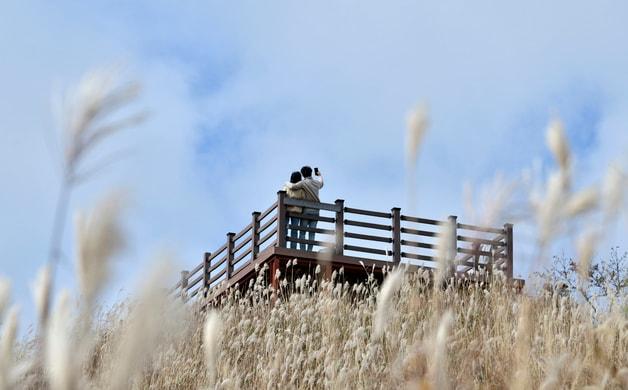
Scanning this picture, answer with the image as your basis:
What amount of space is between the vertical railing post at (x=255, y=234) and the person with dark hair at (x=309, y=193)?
46.8 inches

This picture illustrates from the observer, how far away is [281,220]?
1455 cm

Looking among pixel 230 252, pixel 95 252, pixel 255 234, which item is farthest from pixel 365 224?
pixel 95 252

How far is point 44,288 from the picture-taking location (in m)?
1.72

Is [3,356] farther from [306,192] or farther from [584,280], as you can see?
[306,192]

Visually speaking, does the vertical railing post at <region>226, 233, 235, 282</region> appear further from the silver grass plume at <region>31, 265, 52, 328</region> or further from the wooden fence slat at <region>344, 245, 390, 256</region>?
the silver grass plume at <region>31, 265, 52, 328</region>

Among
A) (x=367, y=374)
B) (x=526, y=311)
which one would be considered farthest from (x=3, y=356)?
(x=367, y=374)

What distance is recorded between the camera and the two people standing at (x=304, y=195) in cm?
1473

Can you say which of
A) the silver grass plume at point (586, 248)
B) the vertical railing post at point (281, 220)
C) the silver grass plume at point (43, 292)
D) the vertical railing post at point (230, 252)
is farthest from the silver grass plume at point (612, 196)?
the vertical railing post at point (230, 252)

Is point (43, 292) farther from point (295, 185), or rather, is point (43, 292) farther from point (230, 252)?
point (230, 252)

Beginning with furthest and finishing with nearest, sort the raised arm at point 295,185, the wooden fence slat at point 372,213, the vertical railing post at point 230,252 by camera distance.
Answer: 1. the vertical railing post at point 230,252
2. the wooden fence slat at point 372,213
3. the raised arm at point 295,185

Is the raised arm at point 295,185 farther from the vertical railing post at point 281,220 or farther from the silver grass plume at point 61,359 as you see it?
the silver grass plume at point 61,359

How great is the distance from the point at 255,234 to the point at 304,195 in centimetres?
137

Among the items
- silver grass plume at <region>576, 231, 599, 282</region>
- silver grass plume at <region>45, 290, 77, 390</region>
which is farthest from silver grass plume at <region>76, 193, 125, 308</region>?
silver grass plume at <region>576, 231, 599, 282</region>

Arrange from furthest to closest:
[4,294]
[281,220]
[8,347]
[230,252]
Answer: [230,252]
[281,220]
[4,294]
[8,347]
